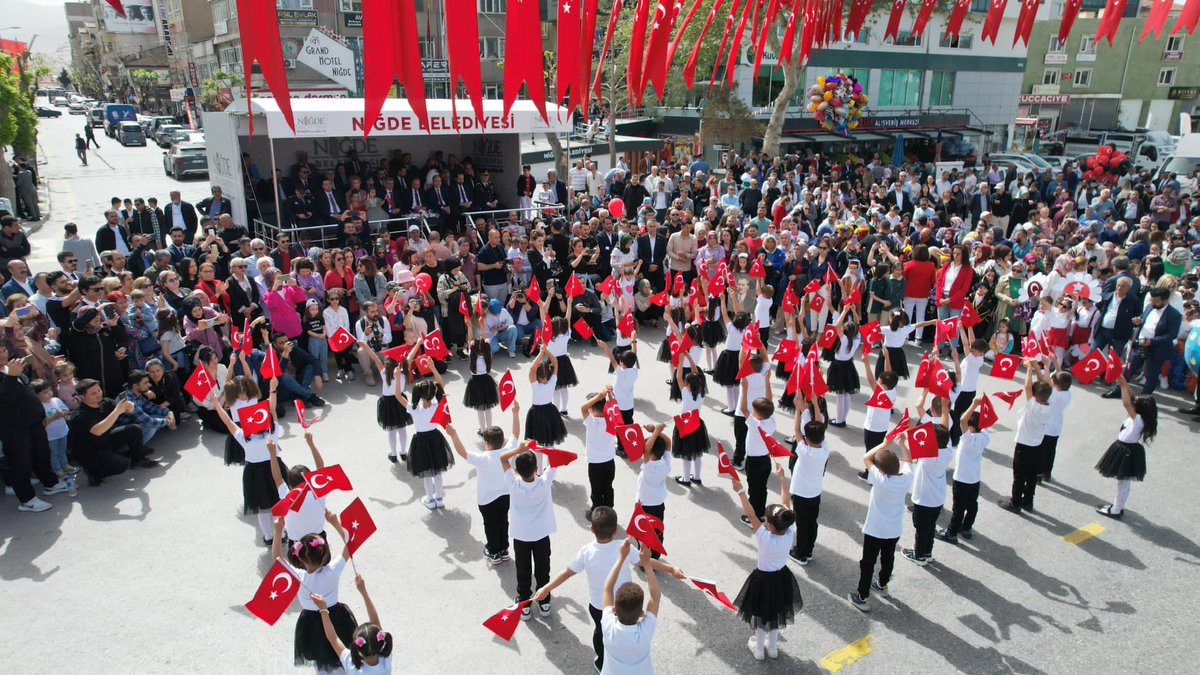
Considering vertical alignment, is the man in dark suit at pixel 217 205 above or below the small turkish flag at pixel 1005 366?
above

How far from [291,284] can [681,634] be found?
7.13 m

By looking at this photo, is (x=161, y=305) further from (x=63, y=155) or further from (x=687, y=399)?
(x=63, y=155)

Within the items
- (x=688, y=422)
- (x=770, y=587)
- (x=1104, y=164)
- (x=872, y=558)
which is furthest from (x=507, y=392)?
(x=1104, y=164)

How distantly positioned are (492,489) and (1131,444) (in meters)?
5.79

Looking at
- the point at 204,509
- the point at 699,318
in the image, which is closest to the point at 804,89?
the point at 699,318

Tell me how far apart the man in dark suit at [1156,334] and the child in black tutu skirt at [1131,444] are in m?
3.65

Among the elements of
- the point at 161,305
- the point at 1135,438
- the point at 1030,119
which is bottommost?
the point at 1135,438

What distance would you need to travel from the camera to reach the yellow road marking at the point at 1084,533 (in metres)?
6.86

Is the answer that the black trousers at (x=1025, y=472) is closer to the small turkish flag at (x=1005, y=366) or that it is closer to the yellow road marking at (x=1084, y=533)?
the yellow road marking at (x=1084, y=533)

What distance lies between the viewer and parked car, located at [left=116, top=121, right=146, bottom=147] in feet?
143

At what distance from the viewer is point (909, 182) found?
19156 millimetres

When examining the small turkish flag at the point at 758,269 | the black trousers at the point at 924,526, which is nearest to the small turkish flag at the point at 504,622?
the black trousers at the point at 924,526

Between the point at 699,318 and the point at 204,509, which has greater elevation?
the point at 699,318

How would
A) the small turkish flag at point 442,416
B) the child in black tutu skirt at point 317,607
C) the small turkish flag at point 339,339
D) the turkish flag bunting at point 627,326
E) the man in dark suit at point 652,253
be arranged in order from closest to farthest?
the child in black tutu skirt at point 317,607 < the small turkish flag at point 442,416 < the small turkish flag at point 339,339 < the turkish flag bunting at point 627,326 < the man in dark suit at point 652,253
